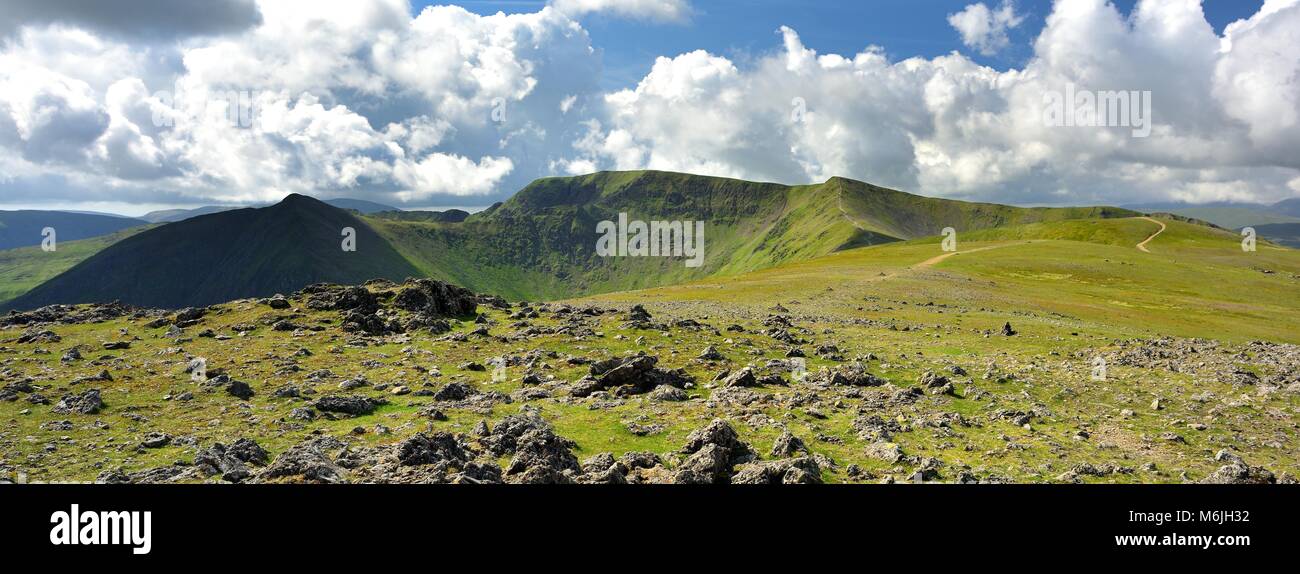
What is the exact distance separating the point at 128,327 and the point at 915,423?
51.9 metres

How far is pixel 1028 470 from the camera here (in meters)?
17.4

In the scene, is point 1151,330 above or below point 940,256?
below

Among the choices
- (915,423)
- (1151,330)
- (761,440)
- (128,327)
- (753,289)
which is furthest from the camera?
(753,289)

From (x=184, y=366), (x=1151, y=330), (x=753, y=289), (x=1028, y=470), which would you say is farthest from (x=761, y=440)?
(x=753, y=289)

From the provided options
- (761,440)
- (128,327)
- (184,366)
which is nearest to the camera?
(761,440)

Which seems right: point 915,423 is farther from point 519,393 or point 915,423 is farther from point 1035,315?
point 1035,315

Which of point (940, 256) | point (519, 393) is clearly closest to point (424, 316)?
point (519, 393)

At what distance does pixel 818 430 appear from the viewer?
20.9 metres

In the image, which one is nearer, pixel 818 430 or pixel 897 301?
pixel 818 430

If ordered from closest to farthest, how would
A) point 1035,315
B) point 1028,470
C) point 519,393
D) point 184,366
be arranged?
point 1028,470, point 519,393, point 184,366, point 1035,315

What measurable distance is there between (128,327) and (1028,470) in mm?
55049

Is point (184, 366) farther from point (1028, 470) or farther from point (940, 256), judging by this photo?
point (940, 256)
